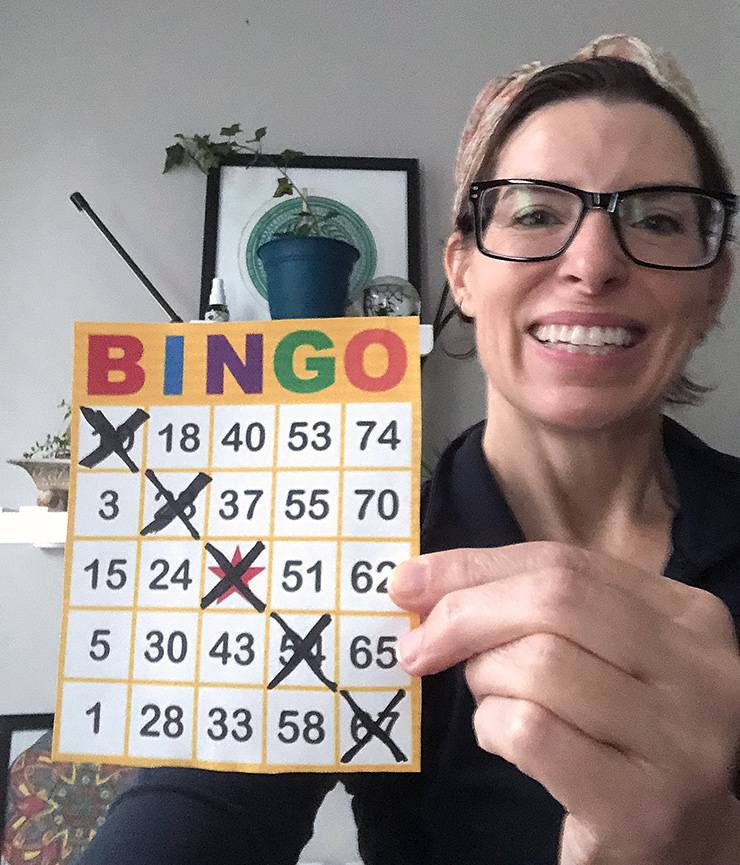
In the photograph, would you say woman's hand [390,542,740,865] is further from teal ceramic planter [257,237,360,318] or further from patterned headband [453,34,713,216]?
teal ceramic planter [257,237,360,318]

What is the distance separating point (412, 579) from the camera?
16.1 inches

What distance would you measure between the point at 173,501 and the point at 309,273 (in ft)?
2.97

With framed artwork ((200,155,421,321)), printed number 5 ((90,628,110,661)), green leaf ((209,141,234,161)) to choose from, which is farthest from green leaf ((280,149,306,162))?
printed number 5 ((90,628,110,661))

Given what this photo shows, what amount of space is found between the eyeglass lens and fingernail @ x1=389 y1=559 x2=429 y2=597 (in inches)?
13.6

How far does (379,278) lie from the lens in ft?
4.90

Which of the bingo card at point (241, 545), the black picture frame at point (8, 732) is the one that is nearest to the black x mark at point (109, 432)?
the bingo card at point (241, 545)

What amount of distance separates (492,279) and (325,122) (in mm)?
1200

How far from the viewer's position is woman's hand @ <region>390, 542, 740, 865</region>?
35 centimetres

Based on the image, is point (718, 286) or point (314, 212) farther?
point (314, 212)

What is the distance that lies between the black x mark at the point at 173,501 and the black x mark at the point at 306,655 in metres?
0.10

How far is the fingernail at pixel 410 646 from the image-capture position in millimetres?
404

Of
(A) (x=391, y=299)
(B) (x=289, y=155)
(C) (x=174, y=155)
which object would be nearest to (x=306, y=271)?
(A) (x=391, y=299)

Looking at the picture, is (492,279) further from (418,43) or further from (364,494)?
(418,43)

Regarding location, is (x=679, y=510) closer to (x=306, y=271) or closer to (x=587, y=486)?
(x=587, y=486)
